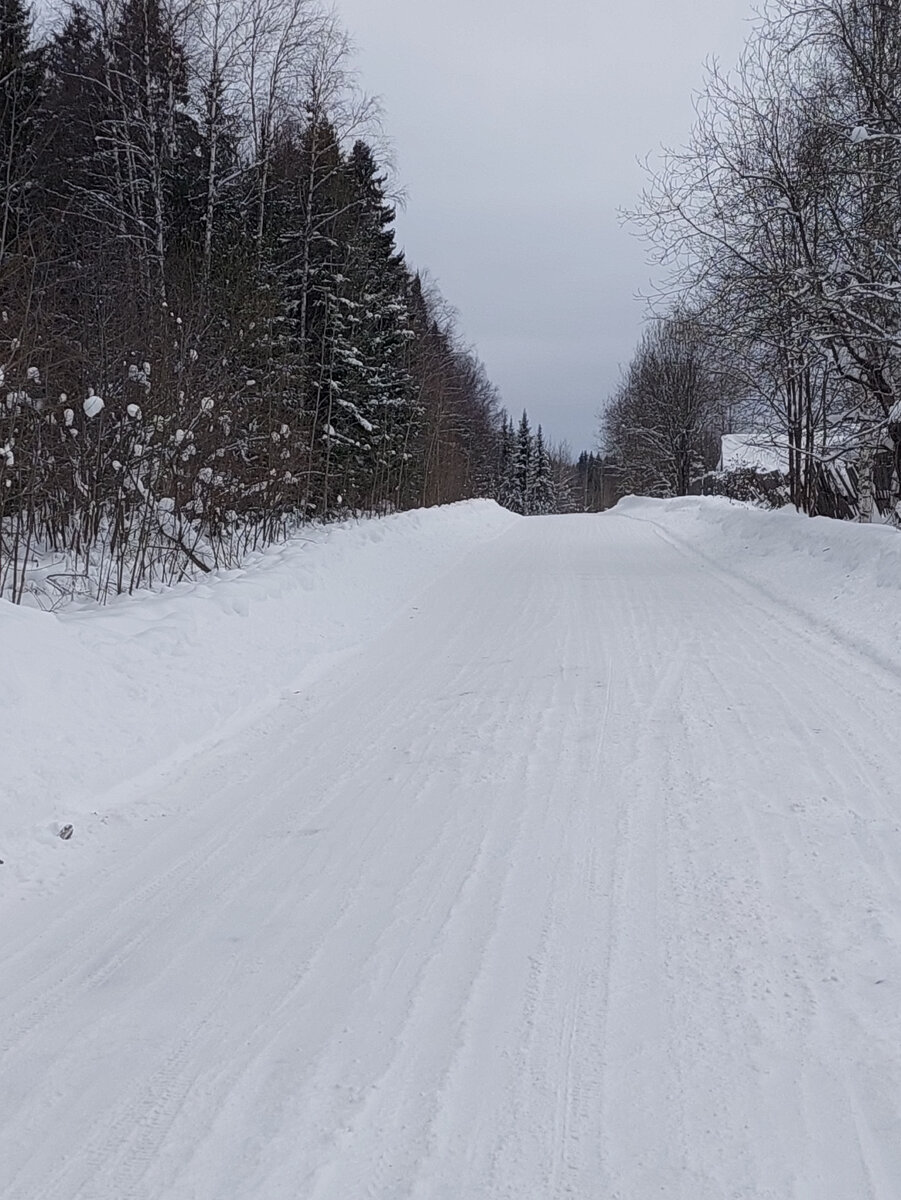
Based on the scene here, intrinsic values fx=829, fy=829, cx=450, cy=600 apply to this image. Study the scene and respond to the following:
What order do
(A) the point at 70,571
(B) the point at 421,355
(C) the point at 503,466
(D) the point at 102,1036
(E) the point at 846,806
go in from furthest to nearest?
(C) the point at 503,466
(B) the point at 421,355
(A) the point at 70,571
(E) the point at 846,806
(D) the point at 102,1036

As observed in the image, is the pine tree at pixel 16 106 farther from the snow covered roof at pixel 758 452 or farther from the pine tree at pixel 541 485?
the pine tree at pixel 541 485

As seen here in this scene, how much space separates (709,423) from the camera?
136 ft

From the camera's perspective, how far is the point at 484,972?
274 cm

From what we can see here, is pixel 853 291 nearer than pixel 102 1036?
No

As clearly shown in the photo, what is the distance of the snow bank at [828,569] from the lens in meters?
7.55

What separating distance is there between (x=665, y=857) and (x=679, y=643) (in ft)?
13.8

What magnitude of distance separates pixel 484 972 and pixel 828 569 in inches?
346

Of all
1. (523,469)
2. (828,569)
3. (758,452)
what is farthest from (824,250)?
(523,469)

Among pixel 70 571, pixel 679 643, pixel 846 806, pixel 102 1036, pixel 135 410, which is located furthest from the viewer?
pixel 70 571

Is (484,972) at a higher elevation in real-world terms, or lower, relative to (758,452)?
lower

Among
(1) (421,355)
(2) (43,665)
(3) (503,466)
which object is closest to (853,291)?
(2) (43,665)

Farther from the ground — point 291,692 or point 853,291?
point 853,291

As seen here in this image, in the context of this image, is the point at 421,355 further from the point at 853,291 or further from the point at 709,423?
the point at 853,291

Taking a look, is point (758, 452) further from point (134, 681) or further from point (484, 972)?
point (484, 972)
